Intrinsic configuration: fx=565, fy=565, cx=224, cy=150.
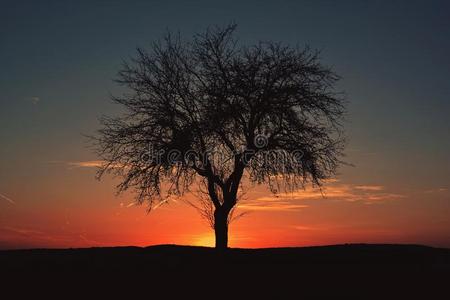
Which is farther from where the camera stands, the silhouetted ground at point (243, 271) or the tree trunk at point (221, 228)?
the tree trunk at point (221, 228)

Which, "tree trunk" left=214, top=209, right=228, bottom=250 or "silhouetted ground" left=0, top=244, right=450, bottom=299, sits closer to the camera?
"silhouetted ground" left=0, top=244, right=450, bottom=299

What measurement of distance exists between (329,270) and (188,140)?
27.0ft

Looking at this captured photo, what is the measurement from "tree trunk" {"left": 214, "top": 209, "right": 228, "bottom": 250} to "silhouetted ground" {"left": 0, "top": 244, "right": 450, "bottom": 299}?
52 centimetres

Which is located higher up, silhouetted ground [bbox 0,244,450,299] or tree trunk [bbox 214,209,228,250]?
tree trunk [bbox 214,209,228,250]

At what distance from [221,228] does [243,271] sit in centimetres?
611

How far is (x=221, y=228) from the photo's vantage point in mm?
24750

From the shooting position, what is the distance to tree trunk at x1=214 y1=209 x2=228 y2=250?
80.9ft

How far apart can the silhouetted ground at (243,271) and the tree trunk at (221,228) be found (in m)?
0.52

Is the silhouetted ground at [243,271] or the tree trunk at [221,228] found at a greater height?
the tree trunk at [221,228]

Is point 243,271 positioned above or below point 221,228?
below

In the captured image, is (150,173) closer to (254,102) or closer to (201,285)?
(254,102)

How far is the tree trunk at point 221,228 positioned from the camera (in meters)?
24.7

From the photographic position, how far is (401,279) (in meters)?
17.7

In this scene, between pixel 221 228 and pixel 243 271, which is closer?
pixel 243 271
